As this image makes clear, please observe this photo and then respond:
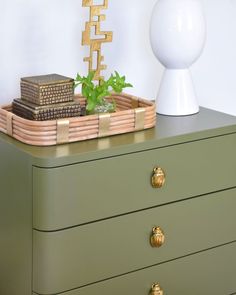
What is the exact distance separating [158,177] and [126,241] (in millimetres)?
165

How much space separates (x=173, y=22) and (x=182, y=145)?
0.33 meters

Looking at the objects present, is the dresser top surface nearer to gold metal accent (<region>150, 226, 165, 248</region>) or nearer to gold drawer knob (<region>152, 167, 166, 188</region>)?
gold drawer knob (<region>152, 167, 166, 188</region>)

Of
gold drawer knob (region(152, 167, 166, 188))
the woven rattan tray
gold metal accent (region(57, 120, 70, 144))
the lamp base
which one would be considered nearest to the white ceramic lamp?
the lamp base

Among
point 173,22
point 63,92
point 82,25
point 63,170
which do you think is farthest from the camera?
point 82,25

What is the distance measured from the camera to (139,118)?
1748mm

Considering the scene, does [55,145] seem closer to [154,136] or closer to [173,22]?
[154,136]

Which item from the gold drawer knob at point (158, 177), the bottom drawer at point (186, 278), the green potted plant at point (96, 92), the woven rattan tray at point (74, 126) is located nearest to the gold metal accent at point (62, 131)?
the woven rattan tray at point (74, 126)

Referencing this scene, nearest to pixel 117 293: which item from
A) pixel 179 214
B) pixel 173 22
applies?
pixel 179 214

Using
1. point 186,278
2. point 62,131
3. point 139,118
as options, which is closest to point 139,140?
point 139,118

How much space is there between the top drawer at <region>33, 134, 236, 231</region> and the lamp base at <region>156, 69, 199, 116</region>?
0.49 feet

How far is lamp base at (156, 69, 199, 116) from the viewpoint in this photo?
1.91 metres

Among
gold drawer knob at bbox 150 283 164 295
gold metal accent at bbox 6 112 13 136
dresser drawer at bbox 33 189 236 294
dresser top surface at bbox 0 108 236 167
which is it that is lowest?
gold drawer knob at bbox 150 283 164 295

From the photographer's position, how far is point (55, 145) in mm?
1628

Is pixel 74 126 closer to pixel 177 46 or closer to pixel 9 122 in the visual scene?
pixel 9 122
